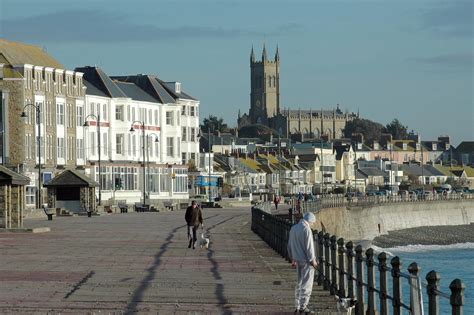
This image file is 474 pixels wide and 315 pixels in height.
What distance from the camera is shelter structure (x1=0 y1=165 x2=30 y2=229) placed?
146ft

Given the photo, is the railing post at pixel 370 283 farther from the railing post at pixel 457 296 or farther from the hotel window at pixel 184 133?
the hotel window at pixel 184 133

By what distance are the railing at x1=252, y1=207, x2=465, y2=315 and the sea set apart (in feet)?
56.9

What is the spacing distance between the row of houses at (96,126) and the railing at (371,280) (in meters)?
49.7

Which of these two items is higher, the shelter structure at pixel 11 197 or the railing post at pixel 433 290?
the shelter structure at pixel 11 197

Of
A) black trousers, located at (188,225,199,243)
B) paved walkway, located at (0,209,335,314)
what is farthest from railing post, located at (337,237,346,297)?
black trousers, located at (188,225,199,243)

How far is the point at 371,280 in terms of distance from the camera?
1864cm

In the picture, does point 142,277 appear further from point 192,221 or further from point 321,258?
point 192,221

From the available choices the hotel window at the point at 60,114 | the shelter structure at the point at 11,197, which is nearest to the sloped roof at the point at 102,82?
the hotel window at the point at 60,114

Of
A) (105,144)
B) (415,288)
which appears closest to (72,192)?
(105,144)

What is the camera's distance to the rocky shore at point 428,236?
Result: 11319 centimetres

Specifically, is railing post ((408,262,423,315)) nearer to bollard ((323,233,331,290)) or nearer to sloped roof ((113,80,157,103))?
bollard ((323,233,331,290))

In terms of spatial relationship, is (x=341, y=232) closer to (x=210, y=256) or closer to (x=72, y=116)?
(x=72, y=116)

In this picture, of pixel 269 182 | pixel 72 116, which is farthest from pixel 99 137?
pixel 269 182

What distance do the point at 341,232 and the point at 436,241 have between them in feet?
49.2
